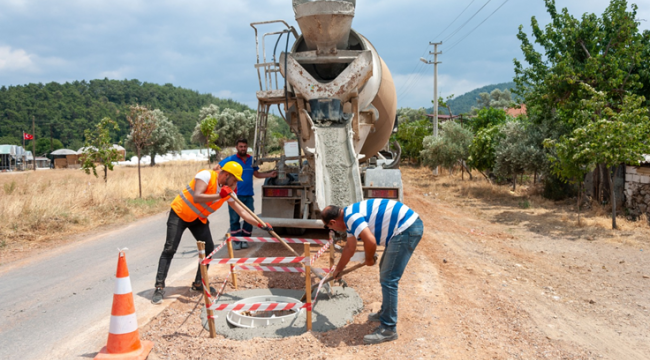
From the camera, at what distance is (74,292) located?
556 centimetres

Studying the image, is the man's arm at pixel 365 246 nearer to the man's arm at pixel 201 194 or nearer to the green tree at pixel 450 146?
the man's arm at pixel 201 194

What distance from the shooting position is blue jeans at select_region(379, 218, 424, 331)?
13.3 feet

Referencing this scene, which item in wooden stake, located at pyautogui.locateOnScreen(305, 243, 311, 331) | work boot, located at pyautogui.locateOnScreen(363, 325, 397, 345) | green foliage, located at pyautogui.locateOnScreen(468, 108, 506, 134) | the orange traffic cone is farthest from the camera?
green foliage, located at pyautogui.locateOnScreen(468, 108, 506, 134)

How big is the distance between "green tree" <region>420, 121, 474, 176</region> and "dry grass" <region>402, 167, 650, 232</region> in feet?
5.61

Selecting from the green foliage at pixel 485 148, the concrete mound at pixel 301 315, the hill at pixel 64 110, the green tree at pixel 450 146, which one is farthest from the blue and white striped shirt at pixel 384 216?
the hill at pixel 64 110

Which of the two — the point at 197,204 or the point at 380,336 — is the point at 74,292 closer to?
the point at 197,204

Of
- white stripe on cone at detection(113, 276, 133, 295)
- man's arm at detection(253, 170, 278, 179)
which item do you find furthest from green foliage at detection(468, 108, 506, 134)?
white stripe on cone at detection(113, 276, 133, 295)

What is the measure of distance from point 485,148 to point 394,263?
16.6 m

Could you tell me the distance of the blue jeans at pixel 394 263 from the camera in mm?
4047

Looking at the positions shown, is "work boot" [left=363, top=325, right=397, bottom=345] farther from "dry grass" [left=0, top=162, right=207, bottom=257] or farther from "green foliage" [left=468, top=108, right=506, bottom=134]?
"green foliage" [left=468, top=108, right=506, bottom=134]

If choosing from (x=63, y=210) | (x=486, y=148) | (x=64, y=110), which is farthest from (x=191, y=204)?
(x=64, y=110)

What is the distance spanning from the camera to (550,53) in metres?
13.5

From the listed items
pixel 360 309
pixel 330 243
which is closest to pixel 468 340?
pixel 360 309

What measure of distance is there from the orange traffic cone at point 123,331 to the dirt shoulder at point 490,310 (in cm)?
20
